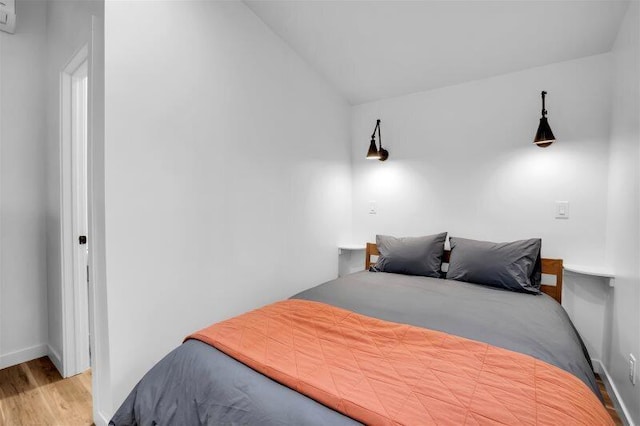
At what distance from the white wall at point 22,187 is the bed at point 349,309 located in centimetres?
177

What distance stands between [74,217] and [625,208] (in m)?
3.46

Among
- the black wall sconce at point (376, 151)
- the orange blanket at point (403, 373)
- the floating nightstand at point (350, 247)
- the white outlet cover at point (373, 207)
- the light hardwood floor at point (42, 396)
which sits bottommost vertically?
the light hardwood floor at point (42, 396)

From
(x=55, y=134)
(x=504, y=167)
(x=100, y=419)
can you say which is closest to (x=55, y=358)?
(x=100, y=419)

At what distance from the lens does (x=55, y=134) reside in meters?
2.15

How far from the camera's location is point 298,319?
151cm

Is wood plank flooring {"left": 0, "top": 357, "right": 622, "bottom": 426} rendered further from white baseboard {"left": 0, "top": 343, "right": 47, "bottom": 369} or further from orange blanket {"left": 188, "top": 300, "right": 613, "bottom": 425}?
orange blanket {"left": 188, "top": 300, "right": 613, "bottom": 425}

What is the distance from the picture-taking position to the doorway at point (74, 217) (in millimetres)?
2051

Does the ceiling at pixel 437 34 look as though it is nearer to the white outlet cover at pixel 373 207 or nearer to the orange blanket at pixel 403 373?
the white outlet cover at pixel 373 207

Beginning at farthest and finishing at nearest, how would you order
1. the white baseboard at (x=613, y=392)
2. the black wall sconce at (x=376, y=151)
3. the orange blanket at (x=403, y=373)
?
the black wall sconce at (x=376, y=151), the white baseboard at (x=613, y=392), the orange blanket at (x=403, y=373)

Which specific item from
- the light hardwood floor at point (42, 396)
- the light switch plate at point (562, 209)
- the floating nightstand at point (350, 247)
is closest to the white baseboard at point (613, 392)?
the light switch plate at point (562, 209)

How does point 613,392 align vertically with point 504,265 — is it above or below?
below

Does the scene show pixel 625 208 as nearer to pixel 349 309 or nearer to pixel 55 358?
pixel 349 309

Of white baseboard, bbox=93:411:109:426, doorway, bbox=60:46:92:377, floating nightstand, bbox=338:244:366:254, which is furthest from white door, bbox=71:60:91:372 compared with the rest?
floating nightstand, bbox=338:244:366:254

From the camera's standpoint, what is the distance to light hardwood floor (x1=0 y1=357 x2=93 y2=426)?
5.68ft
